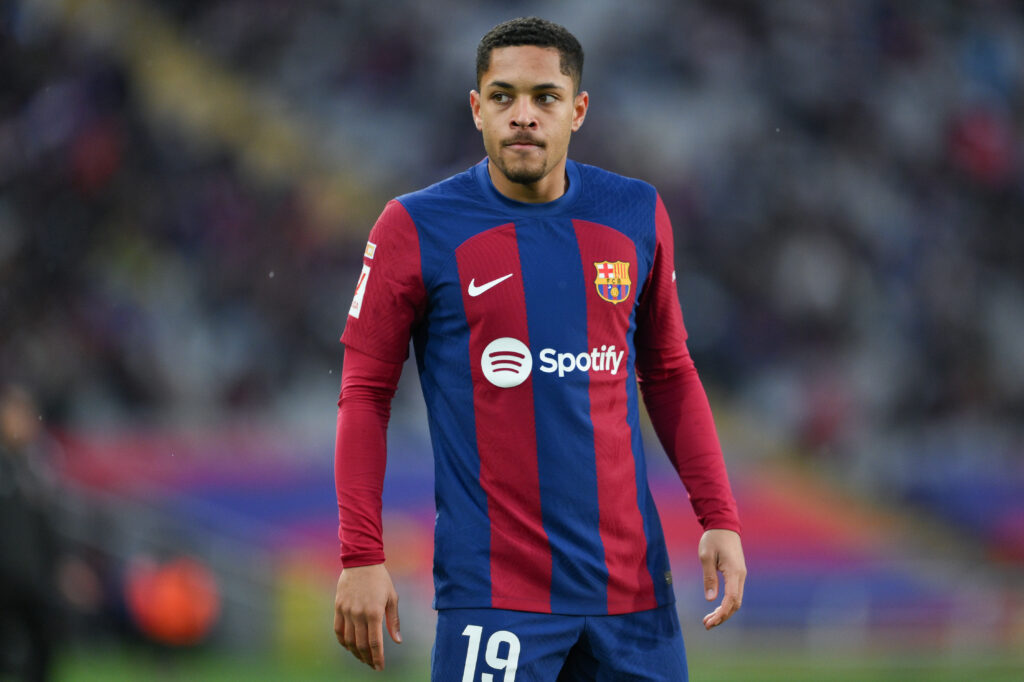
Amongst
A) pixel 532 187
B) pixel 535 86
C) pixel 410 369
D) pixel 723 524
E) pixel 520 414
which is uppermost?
pixel 410 369

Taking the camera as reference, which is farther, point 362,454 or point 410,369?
point 410,369

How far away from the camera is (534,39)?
6.64ft

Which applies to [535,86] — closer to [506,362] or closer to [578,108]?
[578,108]

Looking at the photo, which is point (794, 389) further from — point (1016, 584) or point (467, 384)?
point (467, 384)

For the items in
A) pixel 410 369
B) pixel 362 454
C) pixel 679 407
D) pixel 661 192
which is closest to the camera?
pixel 362 454

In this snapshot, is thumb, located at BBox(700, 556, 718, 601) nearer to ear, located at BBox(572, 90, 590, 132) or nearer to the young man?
the young man

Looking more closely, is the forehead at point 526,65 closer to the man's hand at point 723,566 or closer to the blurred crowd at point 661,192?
the man's hand at point 723,566

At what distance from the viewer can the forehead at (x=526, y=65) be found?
2008 mm

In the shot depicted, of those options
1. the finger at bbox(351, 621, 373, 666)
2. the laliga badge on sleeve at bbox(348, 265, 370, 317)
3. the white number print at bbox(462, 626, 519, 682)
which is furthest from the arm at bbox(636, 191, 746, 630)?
the finger at bbox(351, 621, 373, 666)

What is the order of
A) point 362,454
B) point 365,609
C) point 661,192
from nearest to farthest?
point 365,609, point 362,454, point 661,192

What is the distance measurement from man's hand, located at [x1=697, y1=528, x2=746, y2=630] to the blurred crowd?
4301mm

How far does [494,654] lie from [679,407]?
0.59 metres

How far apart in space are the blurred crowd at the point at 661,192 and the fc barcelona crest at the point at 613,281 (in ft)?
14.1

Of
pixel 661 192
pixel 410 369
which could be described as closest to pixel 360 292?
pixel 410 369
